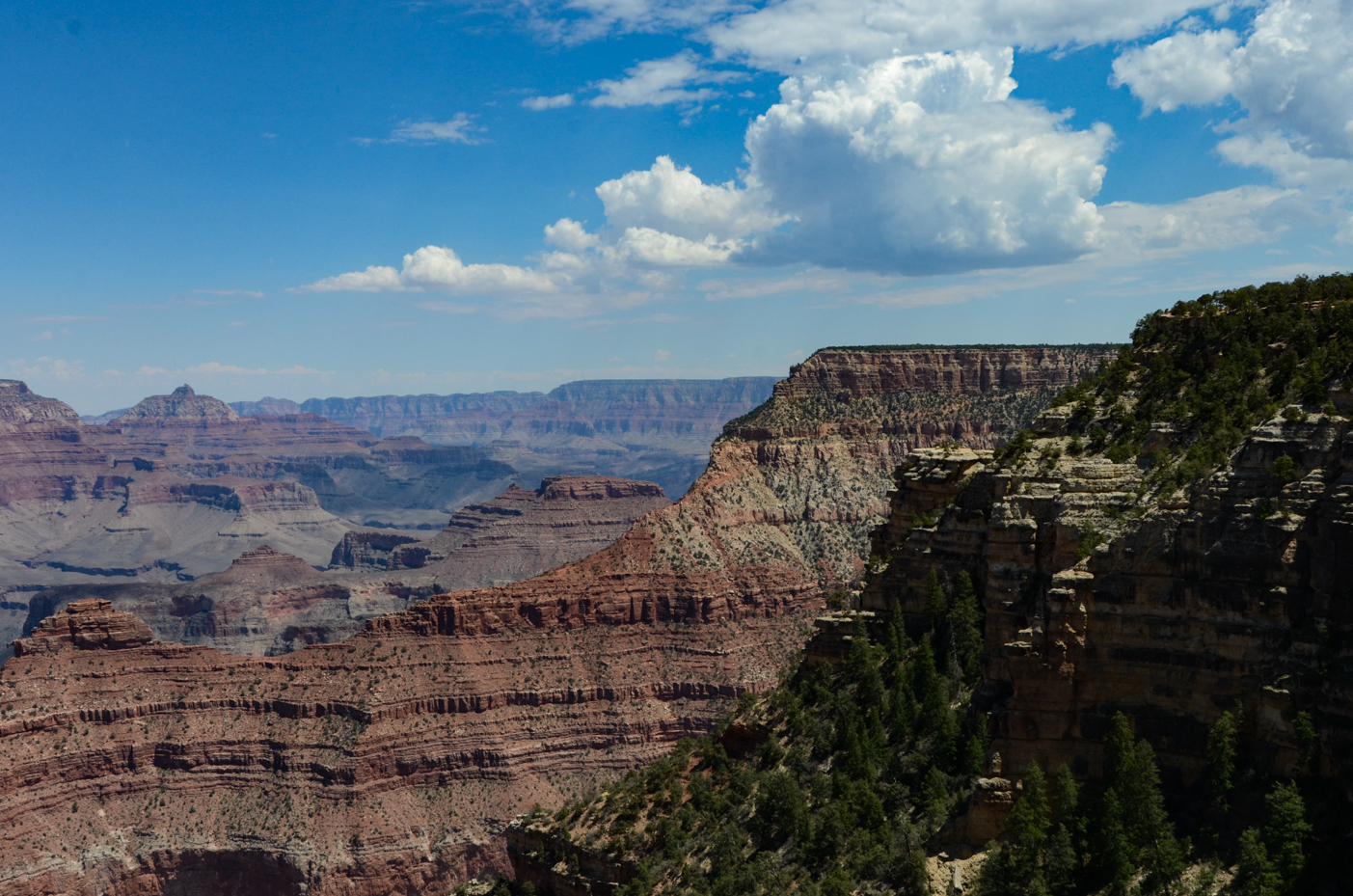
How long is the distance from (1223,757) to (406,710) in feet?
379

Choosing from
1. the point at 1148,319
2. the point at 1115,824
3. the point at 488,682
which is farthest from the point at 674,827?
the point at 488,682

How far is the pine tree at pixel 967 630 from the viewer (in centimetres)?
5591

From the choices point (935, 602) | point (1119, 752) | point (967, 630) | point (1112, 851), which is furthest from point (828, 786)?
point (1112, 851)

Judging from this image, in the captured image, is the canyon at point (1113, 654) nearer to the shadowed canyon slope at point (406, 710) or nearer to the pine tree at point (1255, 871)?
the pine tree at point (1255, 871)

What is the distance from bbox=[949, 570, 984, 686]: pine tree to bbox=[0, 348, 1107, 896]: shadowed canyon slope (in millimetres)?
89510

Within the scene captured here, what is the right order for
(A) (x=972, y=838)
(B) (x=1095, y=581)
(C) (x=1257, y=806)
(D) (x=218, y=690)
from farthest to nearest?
1. (D) (x=218, y=690)
2. (A) (x=972, y=838)
3. (B) (x=1095, y=581)
4. (C) (x=1257, y=806)

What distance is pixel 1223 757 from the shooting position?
41.1 metres

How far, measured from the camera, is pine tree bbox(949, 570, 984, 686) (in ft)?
183

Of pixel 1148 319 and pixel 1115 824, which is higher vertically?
pixel 1148 319

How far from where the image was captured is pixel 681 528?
174 meters

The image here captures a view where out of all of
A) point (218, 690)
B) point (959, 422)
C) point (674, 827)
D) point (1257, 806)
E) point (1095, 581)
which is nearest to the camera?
point (1257, 806)

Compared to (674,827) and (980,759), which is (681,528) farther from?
(980,759)

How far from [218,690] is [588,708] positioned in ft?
140

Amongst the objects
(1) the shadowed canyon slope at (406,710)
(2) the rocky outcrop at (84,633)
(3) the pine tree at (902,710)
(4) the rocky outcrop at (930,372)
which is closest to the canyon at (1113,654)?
(3) the pine tree at (902,710)
